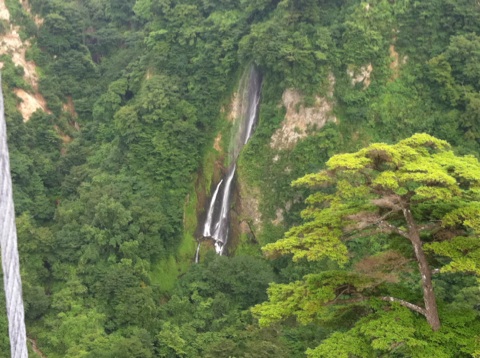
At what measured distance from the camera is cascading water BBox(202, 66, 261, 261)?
25.0 m

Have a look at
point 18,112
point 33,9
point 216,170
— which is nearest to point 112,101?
point 18,112

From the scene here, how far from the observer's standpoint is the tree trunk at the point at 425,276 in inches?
346

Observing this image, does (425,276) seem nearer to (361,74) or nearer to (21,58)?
(361,74)

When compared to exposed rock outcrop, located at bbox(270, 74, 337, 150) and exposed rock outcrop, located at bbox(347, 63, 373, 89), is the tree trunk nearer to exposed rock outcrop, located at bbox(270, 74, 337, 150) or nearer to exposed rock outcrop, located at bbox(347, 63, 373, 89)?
exposed rock outcrop, located at bbox(270, 74, 337, 150)

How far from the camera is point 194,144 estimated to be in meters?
25.4

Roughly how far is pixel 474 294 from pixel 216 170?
14904 mm

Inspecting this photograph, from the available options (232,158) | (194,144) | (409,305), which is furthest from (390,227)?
(194,144)

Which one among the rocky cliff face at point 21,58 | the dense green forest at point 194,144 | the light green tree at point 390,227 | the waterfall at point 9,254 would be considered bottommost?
the waterfall at point 9,254

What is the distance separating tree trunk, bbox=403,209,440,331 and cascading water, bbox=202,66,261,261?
53.6 feet

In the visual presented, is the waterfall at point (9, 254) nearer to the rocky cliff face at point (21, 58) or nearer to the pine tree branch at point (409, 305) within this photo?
the pine tree branch at point (409, 305)

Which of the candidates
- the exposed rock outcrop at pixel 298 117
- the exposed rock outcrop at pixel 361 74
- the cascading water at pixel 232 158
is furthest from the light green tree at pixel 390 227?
the cascading water at pixel 232 158

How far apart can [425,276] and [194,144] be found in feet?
58.4

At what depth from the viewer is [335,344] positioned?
8.84 metres

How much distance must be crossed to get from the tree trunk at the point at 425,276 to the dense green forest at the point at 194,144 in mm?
4953
